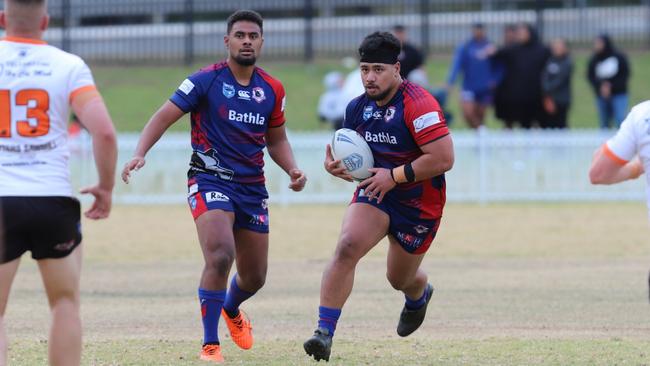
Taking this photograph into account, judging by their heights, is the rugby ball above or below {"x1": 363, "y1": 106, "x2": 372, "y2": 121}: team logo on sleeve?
below

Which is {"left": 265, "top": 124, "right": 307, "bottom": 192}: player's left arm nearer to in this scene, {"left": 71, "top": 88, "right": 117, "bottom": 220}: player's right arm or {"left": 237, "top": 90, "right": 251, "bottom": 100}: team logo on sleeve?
{"left": 237, "top": 90, "right": 251, "bottom": 100}: team logo on sleeve

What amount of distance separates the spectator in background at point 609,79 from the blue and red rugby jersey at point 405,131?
15216 millimetres

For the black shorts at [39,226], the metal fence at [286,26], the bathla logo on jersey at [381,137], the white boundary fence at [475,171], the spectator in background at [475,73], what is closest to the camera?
the black shorts at [39,226]

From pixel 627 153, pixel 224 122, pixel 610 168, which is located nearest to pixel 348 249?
pixel 224 122

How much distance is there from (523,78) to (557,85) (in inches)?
24.5

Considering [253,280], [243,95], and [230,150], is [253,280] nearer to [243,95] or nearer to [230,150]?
[230,150]

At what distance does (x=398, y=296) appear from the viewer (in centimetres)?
1209

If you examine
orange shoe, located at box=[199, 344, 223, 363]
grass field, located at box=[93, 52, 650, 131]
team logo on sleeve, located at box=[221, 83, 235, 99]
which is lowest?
grass field, located at box=[93, 52, 650, 131]

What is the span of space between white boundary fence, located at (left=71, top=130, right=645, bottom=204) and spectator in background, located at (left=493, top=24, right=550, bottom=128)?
5.19 ft

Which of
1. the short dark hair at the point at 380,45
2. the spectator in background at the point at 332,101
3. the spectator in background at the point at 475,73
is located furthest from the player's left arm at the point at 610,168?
the spectator in background at the point at 332,101

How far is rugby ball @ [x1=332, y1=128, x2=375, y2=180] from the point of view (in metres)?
8.41

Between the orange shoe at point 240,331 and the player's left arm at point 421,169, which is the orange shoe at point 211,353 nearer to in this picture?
the orange shoe at point 240,331

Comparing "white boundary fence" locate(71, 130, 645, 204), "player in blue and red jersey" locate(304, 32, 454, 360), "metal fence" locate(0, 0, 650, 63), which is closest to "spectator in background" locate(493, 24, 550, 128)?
"white boundary fence" locate(71, 130, 645, 204)

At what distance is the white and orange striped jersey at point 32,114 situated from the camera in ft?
19.6
